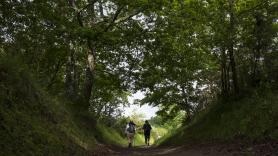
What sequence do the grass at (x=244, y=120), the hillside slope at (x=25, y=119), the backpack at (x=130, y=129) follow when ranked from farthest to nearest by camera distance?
1. the backpack at (x=130, y=129)
2. the grass at (x=244, y=120)
3. the hillside slope at (x=25, y=119)

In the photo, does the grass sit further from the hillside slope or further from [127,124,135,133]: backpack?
the hillside slope

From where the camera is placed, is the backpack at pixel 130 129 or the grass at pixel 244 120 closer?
the grass at pixel 244 120

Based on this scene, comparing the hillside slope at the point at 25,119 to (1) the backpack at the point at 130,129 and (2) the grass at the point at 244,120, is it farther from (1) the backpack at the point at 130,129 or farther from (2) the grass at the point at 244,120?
(1) the backpack at the point at 130,129

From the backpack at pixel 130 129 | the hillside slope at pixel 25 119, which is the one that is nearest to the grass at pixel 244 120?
the backpack at pixel 130 129

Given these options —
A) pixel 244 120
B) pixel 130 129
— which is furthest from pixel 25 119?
pixel 130 129

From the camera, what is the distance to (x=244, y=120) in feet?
Answer: 46.9

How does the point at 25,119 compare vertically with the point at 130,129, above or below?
below

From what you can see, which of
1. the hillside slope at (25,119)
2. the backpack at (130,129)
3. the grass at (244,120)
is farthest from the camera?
the backpack at (130,129)

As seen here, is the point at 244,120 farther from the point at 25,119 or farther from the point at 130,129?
the point at 130,129

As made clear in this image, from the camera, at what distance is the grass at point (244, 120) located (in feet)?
40.6

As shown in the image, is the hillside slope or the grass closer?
the hillside slope

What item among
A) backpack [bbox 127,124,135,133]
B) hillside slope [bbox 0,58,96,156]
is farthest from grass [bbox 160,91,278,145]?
hillside slope [bbox 0,58,96,156]

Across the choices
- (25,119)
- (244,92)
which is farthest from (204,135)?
(25,119)

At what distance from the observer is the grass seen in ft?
40.6
